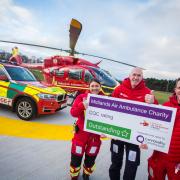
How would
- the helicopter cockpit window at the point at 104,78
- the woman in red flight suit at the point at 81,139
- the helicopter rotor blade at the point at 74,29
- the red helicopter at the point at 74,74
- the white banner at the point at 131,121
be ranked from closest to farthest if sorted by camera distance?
the white banner at the point at 131,121, the woman in red flight suit at the point at 81,139, the helicopter rotor blade at the point at 74,29, the helicopter cockpit window at the point at 104,78, the red helicopter at the point at 74,74

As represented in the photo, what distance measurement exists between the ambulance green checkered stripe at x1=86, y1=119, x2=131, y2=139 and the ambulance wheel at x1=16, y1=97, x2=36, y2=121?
12.6ft

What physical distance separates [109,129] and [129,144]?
0.33 m

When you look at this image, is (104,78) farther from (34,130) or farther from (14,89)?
(34,130)

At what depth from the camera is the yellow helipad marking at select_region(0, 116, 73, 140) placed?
565 cm

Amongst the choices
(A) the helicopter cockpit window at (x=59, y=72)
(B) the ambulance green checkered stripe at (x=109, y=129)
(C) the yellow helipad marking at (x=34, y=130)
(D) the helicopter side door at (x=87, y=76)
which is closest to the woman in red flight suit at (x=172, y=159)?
(B) the ambulance green checkered stripe at (x=109, y=129)

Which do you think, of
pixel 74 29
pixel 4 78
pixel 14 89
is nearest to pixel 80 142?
pixel 14 89

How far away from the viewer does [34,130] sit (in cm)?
606

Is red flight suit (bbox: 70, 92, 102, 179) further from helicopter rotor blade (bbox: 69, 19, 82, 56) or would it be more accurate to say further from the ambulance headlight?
helicopter rotor blade (bbox: 69, 19, 82, 56)

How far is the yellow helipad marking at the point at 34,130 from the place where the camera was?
5647mm

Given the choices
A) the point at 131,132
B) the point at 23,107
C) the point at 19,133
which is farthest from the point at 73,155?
the point at 23,107

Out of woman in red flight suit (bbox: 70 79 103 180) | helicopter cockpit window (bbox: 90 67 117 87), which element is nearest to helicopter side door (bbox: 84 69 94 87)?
helicopter cockpit window (bbox: 90 67 117 87)

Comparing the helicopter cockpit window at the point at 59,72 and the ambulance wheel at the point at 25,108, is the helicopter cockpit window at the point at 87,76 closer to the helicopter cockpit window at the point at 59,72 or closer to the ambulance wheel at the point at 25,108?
the helicopter cockpit window at the point at 59,72

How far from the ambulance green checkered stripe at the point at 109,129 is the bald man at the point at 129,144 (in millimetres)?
141

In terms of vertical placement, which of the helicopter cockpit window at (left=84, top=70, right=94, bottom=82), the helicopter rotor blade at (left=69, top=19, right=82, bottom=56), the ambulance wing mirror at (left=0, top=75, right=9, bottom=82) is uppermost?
the helicopter rotor blade at (left=69, top=19, right=82, bottom=56)
